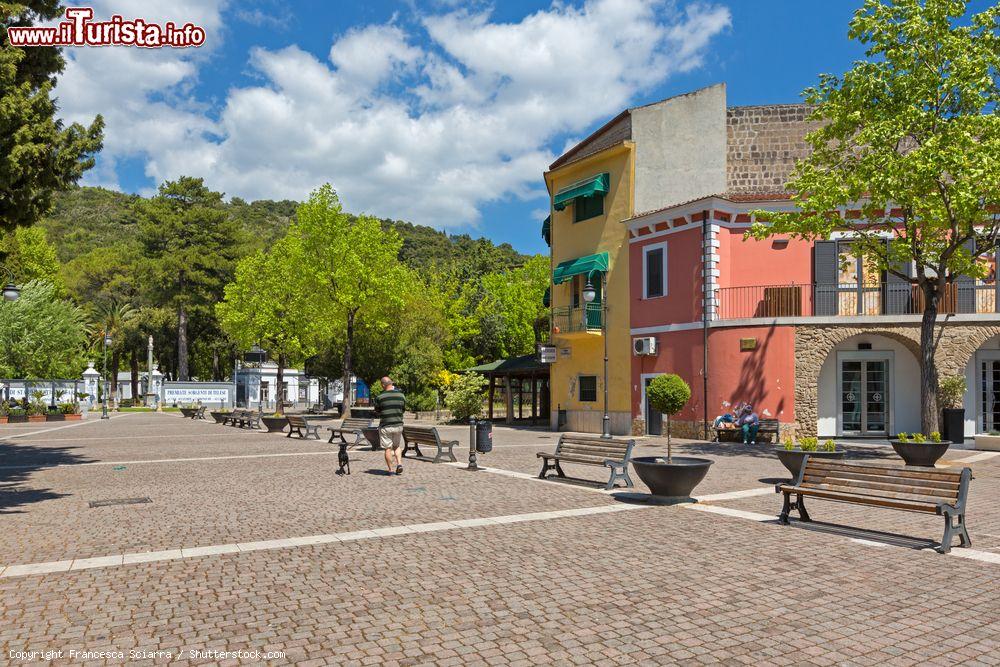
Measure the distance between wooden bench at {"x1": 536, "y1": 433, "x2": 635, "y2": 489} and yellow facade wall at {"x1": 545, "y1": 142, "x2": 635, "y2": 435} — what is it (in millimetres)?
13614

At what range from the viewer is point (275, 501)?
34.7 ft

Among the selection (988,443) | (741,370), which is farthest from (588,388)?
(988,443)

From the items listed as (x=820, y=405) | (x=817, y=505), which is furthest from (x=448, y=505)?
(x=820, y=405)

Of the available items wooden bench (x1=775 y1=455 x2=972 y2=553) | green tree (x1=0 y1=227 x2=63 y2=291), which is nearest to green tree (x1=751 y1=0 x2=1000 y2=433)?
wooden bench (x1=775 y1=455 x2=972 y2=553)

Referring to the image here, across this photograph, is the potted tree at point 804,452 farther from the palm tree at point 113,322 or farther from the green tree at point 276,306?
the palm tree at point 113,322

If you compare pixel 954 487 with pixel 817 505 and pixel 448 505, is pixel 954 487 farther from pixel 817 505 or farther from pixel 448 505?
pixel 448 505

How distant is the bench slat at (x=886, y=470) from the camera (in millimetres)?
7449

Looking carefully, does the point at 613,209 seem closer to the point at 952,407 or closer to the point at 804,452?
the point at 952,407

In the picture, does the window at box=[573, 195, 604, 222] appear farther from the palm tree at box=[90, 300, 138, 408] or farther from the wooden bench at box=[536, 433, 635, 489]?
the palm tree at box=[90, 300, 138, 408]

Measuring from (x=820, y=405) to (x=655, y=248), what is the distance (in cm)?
740

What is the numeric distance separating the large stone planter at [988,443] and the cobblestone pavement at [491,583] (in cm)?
939

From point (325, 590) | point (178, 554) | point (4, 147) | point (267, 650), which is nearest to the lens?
point (267, 650)

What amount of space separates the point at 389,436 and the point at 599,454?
13.3 feet

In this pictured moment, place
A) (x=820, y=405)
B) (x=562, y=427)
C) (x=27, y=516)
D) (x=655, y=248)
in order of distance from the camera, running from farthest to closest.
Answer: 1. (x=562, y=427)
2. (x=655, y=248)
3. (x=820, y=405)
4. (x=27, y=516)
